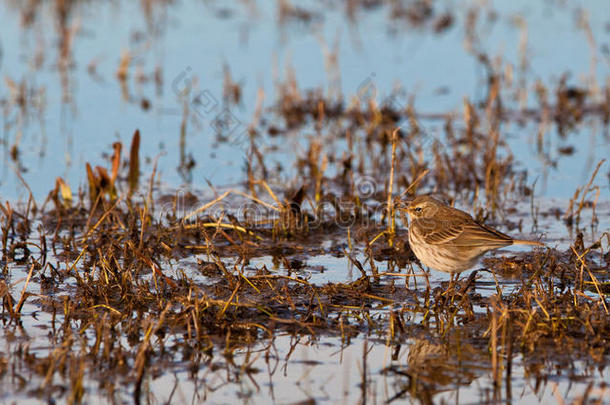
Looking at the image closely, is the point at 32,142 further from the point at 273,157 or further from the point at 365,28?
the point at 365,28

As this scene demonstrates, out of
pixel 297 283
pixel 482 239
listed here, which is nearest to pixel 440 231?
pixel 482 239

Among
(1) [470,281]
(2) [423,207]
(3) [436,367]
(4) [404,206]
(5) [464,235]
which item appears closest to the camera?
(3) [436,367]

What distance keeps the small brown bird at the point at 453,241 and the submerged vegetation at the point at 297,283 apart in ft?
0.68

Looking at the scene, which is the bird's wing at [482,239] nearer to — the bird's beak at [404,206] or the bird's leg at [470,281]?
the bird's leg at [470,281]

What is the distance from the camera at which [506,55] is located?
17172 millimetres

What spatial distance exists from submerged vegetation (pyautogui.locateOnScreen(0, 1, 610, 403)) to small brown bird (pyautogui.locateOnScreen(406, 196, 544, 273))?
21 cm

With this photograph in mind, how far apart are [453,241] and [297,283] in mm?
1359

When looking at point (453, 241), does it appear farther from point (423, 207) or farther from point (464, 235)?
point (423, 207)

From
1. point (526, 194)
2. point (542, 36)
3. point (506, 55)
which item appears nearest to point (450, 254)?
point (526, 194)

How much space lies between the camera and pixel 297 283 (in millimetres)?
7781

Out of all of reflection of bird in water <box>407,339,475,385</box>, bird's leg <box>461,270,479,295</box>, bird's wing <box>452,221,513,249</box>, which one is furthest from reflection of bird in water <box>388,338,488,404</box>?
bird's wing <box>452,221,513,249</box>

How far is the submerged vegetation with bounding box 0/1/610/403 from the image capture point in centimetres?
597

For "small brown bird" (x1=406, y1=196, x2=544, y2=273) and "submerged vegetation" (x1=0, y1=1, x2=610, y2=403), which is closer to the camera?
"submerged vegetation" (x1=0, y1=1, x2=610, y2=403)

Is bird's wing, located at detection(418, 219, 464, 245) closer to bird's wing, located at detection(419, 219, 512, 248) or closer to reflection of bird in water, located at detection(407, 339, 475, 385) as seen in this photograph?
bird's wing, located at detection(419, 219, 512, 248)
